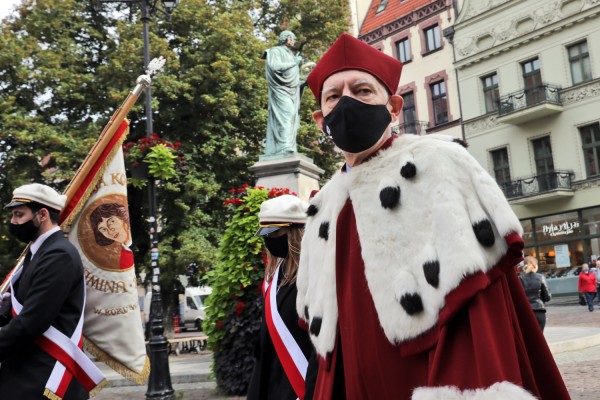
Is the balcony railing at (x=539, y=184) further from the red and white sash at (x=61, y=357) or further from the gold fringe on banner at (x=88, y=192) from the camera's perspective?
the red and white sash at (x=61, y=357)

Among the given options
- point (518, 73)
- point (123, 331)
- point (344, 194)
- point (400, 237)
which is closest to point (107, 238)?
point (123, 331)

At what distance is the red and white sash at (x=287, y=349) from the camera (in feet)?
10.9

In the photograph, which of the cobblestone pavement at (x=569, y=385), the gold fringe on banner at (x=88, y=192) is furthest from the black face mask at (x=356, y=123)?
the cobblestone pavement at (x=569, y=385)

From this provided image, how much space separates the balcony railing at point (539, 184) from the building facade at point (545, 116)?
0.15 ft

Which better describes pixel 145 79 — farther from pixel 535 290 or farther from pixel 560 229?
pixel 560 229

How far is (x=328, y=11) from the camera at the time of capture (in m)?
23.0

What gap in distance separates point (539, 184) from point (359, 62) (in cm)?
2819

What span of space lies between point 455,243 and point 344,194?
577mm

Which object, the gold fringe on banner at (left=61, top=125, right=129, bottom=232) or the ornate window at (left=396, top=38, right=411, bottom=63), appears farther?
the ornate window at (left=396, top=38, right=411, bottom=63)

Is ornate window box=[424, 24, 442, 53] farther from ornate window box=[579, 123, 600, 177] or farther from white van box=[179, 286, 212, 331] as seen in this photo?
white van box=[179, 286, 212, 331]

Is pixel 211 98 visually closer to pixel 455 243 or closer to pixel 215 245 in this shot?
pixel 215 245

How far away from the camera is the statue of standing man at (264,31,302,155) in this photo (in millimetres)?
11211

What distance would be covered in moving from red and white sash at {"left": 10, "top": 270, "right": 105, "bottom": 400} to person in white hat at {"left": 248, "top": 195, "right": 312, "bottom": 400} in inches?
38.6

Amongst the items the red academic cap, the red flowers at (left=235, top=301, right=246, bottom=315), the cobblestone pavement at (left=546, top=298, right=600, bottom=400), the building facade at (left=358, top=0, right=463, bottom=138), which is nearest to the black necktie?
the red academic cap
